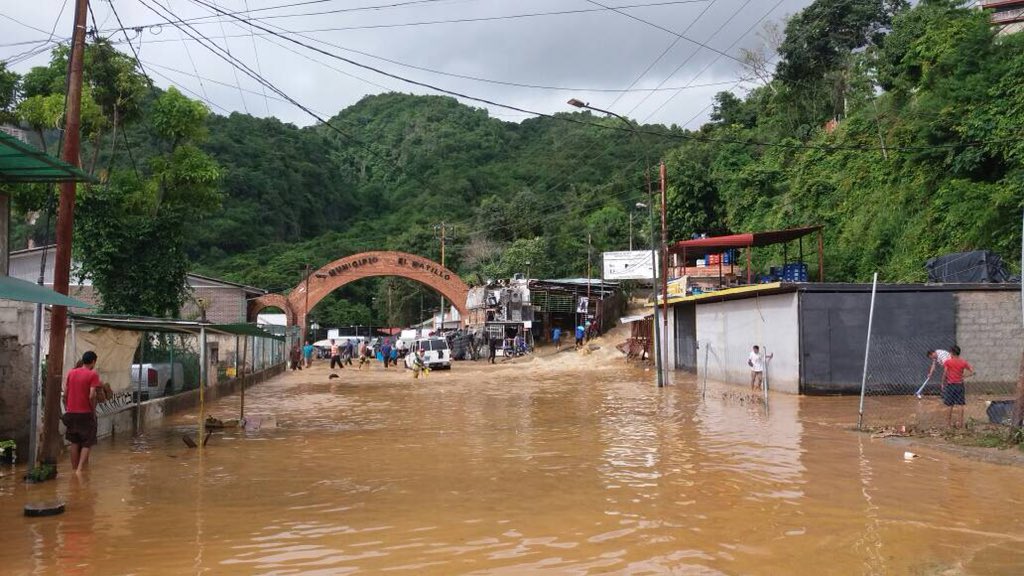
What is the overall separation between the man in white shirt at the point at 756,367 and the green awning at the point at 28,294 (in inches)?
673

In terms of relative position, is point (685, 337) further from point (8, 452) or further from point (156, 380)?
point (8, 452)

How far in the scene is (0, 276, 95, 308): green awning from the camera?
27.5 ft

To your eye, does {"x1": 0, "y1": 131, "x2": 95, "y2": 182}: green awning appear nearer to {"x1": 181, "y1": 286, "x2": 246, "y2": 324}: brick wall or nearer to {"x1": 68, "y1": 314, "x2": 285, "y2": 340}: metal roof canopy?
{"x1": 68, "y1": 314, "x2": 285, "y2": 340}: metal roof canopy

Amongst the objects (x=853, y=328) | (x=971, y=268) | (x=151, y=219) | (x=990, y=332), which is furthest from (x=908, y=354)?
(x=151, y=219)

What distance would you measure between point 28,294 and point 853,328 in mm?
18723

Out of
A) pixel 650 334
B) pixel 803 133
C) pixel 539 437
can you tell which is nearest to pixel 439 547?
pixel 539 437

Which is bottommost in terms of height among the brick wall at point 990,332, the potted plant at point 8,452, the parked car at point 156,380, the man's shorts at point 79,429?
the potted plant at point 8,452

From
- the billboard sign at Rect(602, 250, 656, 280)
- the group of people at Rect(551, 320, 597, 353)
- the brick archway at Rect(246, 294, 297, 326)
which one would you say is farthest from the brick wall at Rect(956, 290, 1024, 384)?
the brick archway at Rect(246, 294, 297, 326)

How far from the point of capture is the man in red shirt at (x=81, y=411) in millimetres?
10773

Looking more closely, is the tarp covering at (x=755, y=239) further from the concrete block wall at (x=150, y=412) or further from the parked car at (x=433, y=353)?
the parked car at (x=433, y=353)

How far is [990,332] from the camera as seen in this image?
20406 millimetres

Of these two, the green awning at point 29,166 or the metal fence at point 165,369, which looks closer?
the green awning at point 29,166

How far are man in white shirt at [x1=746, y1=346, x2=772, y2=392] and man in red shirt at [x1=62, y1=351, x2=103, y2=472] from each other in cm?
1630

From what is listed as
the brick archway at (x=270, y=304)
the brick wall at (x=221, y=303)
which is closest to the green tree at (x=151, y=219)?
the brick wall at (x=221, y=303)
